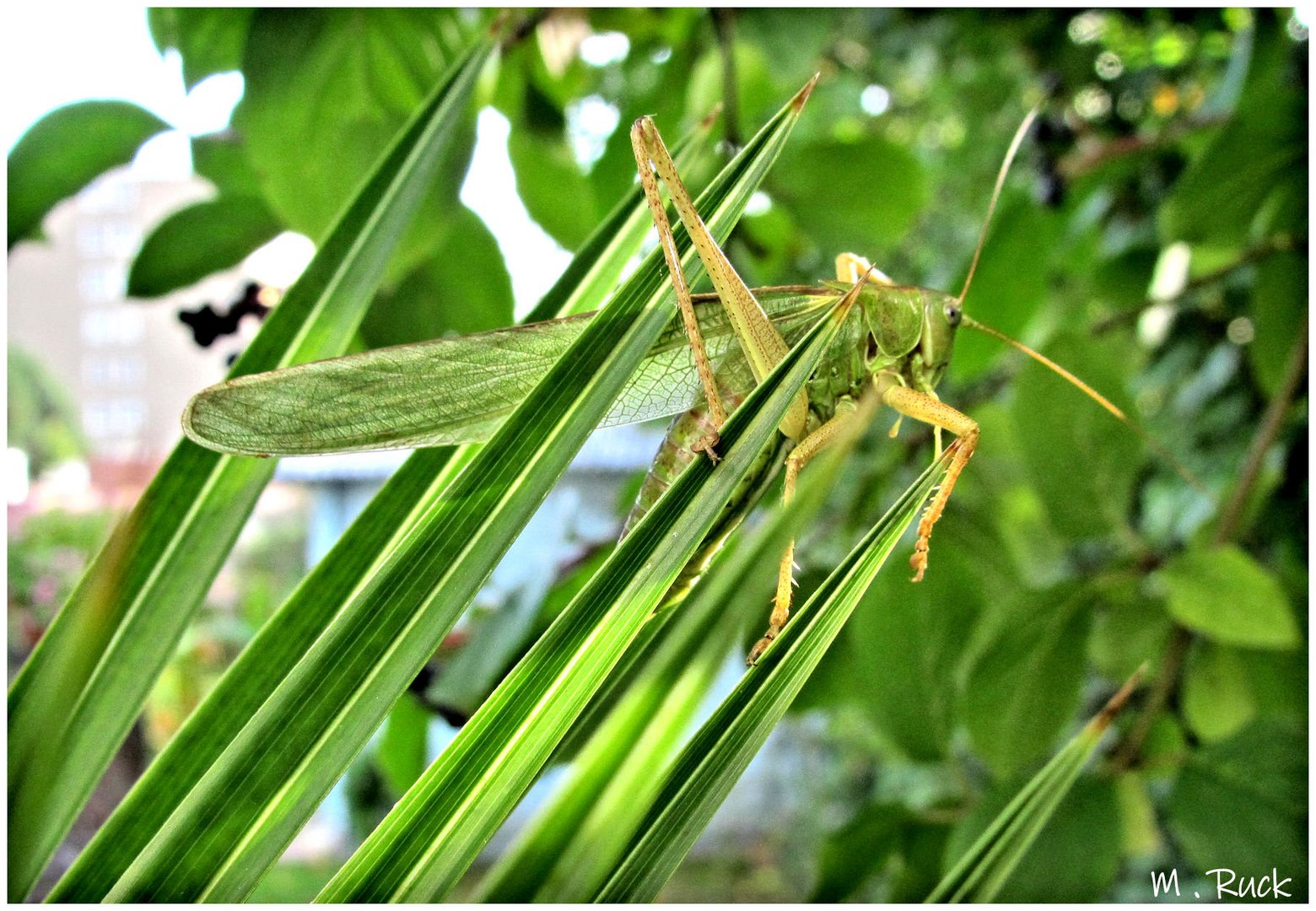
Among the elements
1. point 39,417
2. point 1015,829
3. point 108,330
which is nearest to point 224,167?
point 1015,829

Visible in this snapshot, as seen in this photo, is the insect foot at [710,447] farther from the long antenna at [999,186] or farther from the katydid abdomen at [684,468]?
the long antenna at [999,186]

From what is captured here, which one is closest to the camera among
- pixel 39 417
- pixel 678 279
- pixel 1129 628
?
pixel 678 279

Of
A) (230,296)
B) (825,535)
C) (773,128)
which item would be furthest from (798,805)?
(773,128)

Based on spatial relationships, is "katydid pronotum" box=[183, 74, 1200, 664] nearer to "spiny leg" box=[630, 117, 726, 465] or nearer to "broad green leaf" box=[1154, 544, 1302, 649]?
"spiny leg" box=[630, 117, 726, 465]

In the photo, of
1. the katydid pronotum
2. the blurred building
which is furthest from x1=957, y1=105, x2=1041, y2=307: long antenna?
the blurred building

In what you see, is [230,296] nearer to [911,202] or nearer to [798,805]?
[911,202]

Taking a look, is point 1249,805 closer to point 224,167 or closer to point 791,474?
point 791,474
